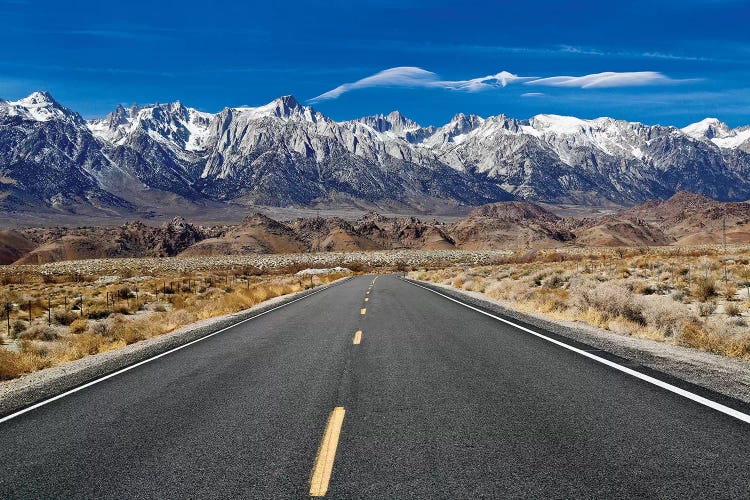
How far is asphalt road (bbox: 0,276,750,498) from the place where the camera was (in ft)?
14.3

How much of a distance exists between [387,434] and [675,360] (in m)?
Answer: 5.90

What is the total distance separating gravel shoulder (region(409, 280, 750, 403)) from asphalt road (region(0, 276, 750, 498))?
0.77 meters

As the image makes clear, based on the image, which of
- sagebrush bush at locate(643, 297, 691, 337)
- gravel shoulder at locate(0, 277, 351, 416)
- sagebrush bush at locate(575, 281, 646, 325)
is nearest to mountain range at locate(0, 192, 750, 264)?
sagebrush bush at locate(575, 281, 646, 325)

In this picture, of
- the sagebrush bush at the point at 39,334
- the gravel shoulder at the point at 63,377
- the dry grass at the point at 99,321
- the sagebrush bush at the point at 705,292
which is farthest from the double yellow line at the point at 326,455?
the sagebrush bush at the point at 39,334

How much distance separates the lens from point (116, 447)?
5.52 metres

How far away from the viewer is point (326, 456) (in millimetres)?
4922

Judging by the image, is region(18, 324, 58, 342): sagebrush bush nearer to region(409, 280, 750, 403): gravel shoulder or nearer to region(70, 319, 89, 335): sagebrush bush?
region(70, 319, 89, 335): sagebrush bush

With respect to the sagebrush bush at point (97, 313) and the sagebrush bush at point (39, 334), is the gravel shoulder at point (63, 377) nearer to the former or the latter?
the sagebrush bush at point (39, 334)

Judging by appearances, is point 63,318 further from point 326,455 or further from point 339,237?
point 339,237

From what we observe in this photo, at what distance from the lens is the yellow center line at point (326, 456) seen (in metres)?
4.30

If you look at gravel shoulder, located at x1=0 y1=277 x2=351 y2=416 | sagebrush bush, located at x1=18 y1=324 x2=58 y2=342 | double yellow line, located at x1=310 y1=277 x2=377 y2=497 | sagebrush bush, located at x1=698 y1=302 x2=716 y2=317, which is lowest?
sagebrush bush, located at x1=18 y1=324 x2=58 y2=342

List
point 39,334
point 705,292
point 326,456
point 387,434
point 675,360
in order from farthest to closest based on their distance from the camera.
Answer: point 39,334, point 705,292, point 675,360, point 387,434, point 326,456

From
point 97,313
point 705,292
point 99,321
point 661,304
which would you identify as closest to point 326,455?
point 661,304

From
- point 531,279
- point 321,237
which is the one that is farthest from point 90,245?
point 531,279
